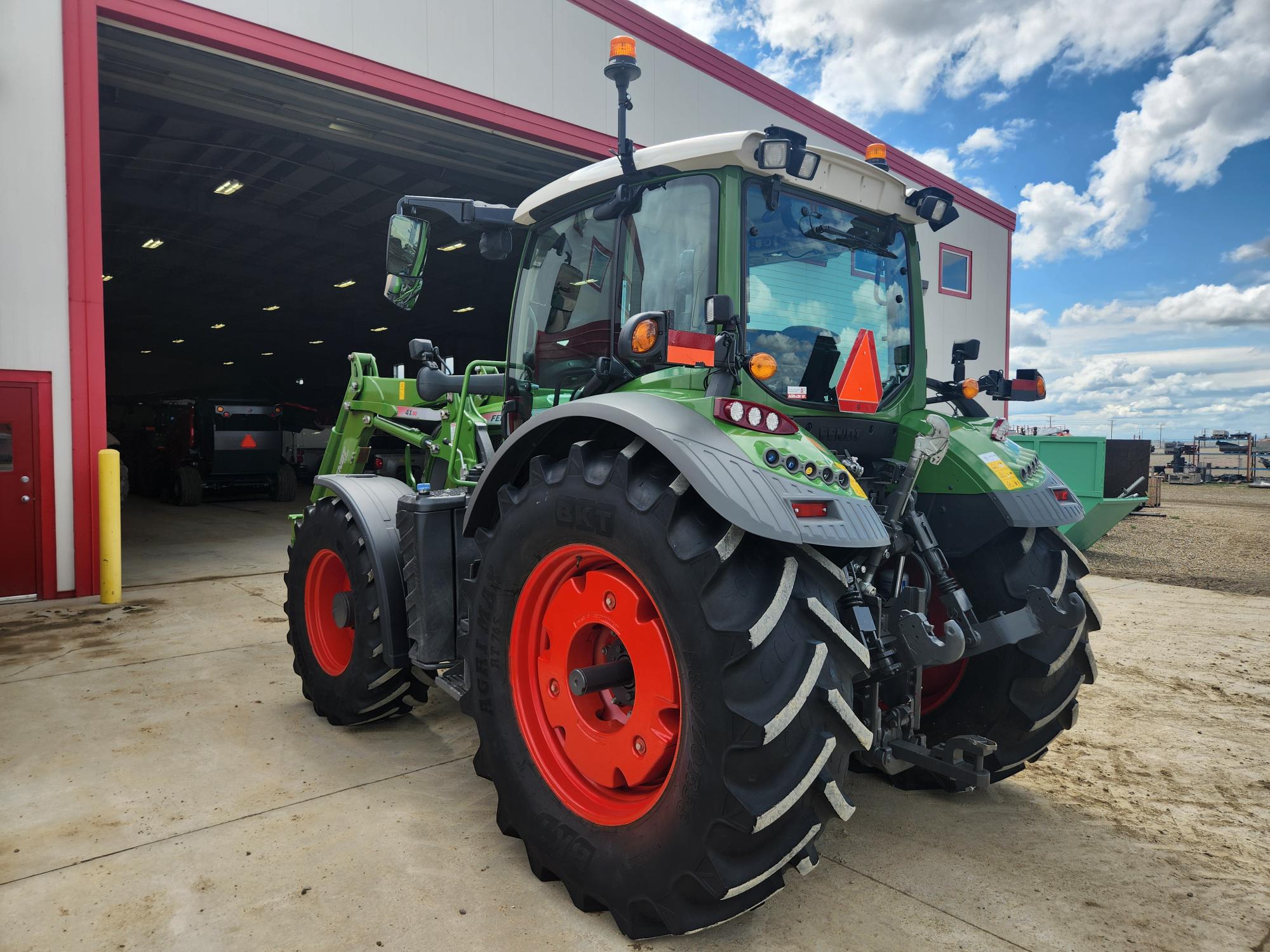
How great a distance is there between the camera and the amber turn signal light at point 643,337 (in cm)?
250

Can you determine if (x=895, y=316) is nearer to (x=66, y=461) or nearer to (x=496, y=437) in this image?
(x=496, y=437)

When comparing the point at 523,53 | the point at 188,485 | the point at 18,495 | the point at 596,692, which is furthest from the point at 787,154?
the point at 188,485

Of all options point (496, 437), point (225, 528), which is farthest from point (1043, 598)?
point (225, 528)

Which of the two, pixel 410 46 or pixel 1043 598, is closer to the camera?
pixel 1043 598

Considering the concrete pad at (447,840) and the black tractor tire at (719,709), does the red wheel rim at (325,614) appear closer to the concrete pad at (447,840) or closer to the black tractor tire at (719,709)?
the concrete pad at (447,840)

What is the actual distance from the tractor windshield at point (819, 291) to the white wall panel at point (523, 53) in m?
7.37

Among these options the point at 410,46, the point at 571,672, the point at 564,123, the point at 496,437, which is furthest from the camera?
the point at 564,123

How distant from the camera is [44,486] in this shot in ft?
23.5

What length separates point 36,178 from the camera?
693 cm

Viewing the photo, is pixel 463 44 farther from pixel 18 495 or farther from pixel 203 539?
pixel 203 539

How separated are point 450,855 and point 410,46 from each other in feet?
27.7

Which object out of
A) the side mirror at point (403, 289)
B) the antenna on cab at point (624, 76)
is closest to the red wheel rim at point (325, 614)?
the side mirror at point (403, 289)

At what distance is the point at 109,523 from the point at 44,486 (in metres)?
0.60

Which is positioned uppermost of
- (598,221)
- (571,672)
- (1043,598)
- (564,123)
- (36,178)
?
(564,123)
